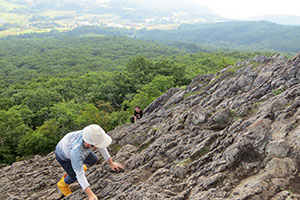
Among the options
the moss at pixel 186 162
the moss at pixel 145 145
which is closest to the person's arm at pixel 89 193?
the moss at pixel 186 162

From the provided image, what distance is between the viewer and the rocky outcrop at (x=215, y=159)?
6.89m

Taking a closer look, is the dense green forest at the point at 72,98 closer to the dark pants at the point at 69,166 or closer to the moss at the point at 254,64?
the moss at the point at 254,64

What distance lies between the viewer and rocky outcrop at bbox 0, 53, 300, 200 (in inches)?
271

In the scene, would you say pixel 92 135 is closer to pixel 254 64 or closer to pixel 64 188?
pixel 64 188

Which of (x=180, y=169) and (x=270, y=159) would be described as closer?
(x=270, y=159)

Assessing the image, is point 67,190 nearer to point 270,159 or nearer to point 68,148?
A: point 68,148

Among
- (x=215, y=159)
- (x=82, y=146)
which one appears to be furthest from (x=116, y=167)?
(x=215, y=159)

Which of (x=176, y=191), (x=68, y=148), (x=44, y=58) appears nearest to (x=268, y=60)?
(x=176, y=191)

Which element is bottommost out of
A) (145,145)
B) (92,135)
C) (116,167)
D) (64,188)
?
(64,188)

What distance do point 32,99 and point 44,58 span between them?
364 ft

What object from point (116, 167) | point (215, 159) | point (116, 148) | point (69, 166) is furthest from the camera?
point (116, 148)

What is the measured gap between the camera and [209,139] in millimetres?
9805

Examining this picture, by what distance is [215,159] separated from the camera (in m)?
8.44

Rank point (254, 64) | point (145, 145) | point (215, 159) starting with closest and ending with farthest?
point (215, 159), point (145, 145), point (254, 64)
